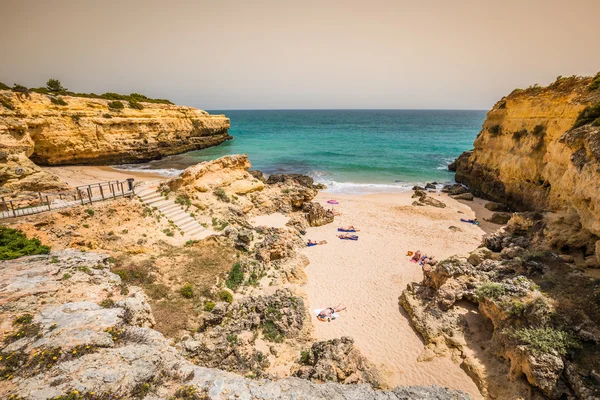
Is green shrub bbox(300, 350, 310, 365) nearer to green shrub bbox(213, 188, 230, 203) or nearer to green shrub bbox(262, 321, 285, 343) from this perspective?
green shrub bbox(262, 321, 285, 343)

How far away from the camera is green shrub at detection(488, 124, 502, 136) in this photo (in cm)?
2874

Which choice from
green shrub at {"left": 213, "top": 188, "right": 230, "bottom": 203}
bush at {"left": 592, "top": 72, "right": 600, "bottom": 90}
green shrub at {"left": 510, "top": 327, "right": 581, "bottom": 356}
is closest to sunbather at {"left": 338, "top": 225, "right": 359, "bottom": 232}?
green shrub at {"left": 213, "top": 188, "right": 230, "bottom": 203}

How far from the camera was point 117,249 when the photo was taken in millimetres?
12711

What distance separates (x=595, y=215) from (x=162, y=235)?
1842 centimetres

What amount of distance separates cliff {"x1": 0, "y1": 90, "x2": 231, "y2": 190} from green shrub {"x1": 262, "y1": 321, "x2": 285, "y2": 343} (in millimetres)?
18985

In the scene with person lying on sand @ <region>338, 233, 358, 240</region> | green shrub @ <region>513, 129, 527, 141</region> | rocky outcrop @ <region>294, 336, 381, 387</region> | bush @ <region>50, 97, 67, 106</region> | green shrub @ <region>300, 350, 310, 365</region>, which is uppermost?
bush @ <region>50, 97, 67, 106</region>

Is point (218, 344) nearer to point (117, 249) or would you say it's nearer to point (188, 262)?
point (188, 262)

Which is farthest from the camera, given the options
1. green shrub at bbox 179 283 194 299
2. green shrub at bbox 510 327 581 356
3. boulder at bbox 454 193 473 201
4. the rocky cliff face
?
boulder at bbox 454 193 473 201

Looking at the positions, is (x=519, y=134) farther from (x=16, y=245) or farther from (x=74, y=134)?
(x=74, y=134)

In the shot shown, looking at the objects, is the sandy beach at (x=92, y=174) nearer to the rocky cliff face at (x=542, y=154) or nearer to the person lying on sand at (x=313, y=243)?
the person lying on sand at (x=313, y=243)

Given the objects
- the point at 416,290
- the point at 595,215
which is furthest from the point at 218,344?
the point at 595,215

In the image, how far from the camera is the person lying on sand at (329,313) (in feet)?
38.2

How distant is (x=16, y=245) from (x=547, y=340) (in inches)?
708

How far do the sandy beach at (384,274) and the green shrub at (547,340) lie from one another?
2158 millimetres
